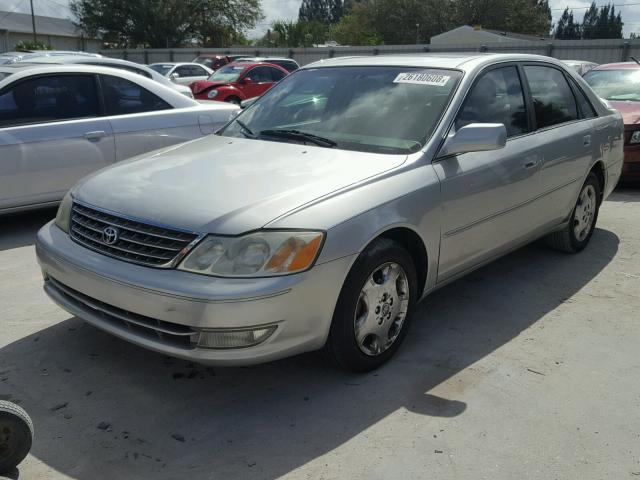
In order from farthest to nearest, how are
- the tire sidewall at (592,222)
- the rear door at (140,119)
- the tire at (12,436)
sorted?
the rear door at (140,119), the tire sidewall at (592,222), the tire at (12,436)

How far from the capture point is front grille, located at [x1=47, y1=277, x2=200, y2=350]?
2896 mm

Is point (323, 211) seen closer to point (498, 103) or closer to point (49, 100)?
point (498, 103)

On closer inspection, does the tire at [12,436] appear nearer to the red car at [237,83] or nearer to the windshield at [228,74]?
the red car at [237,83]

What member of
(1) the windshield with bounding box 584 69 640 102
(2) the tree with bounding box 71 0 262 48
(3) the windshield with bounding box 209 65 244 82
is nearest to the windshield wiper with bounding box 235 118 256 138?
(1) the windshield with bounding box 584 69 640 102

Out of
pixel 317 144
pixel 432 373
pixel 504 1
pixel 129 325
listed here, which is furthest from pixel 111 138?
pixel 504 1

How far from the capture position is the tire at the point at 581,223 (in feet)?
17.4

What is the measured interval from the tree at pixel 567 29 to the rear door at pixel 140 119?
3282 inches

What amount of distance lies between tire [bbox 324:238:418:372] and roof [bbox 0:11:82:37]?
6170cm

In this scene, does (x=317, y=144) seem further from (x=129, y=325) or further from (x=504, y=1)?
(x=504, y=1)

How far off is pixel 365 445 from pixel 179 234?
1261mm

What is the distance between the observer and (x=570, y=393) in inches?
130

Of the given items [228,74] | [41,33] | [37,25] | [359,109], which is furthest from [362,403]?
[37,25]

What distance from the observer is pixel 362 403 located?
3.17 meters

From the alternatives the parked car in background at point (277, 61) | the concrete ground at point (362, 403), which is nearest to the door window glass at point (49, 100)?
the concrete ground at point (362, 403)
